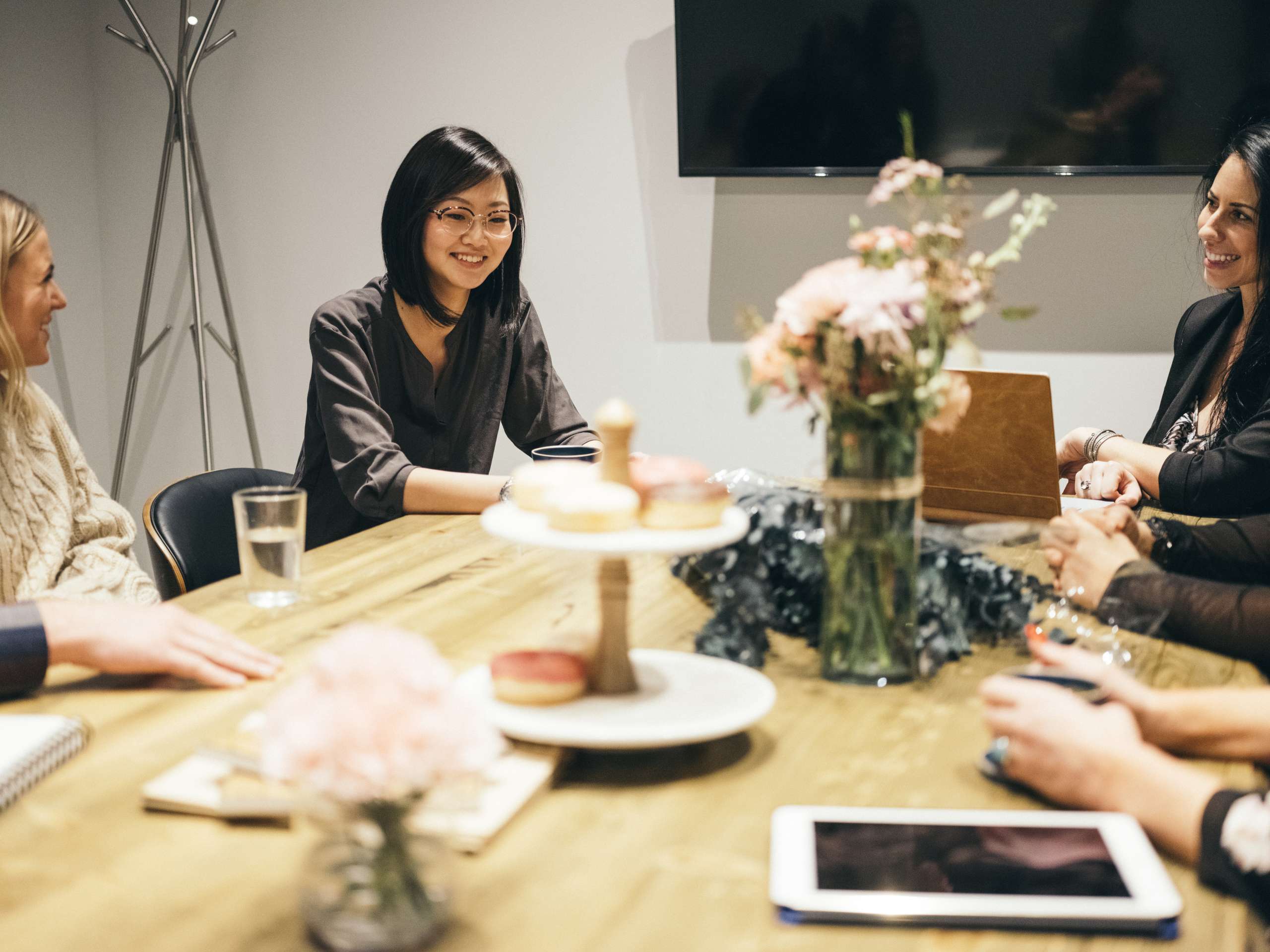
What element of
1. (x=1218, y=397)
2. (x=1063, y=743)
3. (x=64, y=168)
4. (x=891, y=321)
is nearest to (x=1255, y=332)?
(x=1218, y=397)

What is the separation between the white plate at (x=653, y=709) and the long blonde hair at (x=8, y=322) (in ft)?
3.22

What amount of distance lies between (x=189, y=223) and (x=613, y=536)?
3.13 m

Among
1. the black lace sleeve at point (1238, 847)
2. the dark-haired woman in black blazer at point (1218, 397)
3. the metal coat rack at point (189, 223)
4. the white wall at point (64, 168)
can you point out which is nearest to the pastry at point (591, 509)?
the black lace sleeve at point (1238, 847)

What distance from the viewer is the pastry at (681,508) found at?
3.20 feet

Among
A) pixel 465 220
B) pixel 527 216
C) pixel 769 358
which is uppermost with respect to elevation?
pixel 527 216

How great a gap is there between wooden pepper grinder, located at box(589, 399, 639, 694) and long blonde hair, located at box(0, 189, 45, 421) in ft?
3.52

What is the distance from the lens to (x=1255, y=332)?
7.75 feet

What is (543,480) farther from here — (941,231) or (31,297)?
(31,297)

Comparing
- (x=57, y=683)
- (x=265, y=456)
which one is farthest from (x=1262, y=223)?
(x=265, y=456)

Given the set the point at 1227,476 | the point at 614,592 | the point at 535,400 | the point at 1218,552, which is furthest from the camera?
the point at 535,400

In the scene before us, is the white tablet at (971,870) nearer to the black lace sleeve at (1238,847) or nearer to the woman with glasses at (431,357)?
the black lace sleeve at (1238,847)

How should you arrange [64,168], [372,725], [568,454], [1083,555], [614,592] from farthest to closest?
[64,168]
[568,454]
[1083,555]
[614,592]
[372,725]

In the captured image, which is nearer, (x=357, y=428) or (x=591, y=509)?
(x=591, y=509)

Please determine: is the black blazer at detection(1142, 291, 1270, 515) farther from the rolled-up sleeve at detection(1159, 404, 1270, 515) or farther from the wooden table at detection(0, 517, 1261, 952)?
the wooden table at detection(0, 517, 1261, 952)
